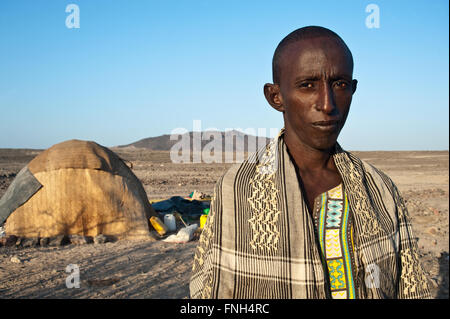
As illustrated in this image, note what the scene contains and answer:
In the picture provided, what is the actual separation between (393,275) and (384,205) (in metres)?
0.28

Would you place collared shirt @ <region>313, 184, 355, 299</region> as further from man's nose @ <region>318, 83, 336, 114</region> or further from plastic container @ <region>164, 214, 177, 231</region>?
plastic container @ <region>164, 214, 177, 231</region>

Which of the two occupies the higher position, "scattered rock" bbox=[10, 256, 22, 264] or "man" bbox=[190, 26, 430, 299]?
"man" bbox=[190, 26, 430, 299]

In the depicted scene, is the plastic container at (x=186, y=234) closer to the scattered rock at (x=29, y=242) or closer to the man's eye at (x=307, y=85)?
→ the scattered rock at (x=29, y=242)

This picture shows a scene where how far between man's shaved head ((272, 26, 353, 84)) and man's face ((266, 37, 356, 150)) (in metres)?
0.02

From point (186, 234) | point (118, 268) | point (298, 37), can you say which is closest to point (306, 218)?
point (298, 37)

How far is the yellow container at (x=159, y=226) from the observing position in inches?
266

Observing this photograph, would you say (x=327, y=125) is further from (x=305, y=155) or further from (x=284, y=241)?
(x=284, y=241)

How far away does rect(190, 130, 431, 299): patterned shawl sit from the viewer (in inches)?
55.5

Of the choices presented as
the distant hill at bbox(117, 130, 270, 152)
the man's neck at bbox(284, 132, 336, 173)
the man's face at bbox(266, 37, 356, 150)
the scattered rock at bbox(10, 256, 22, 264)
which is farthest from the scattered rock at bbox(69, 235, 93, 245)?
the distant hill at bbox(117, 130, 270, 152)

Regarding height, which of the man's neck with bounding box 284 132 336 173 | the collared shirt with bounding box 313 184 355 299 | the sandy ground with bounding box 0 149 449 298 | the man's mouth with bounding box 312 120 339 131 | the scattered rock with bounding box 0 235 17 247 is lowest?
the sandy ground with bounding box 0 149 449 298

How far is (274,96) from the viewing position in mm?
1644

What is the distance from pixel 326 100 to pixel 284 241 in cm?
55
